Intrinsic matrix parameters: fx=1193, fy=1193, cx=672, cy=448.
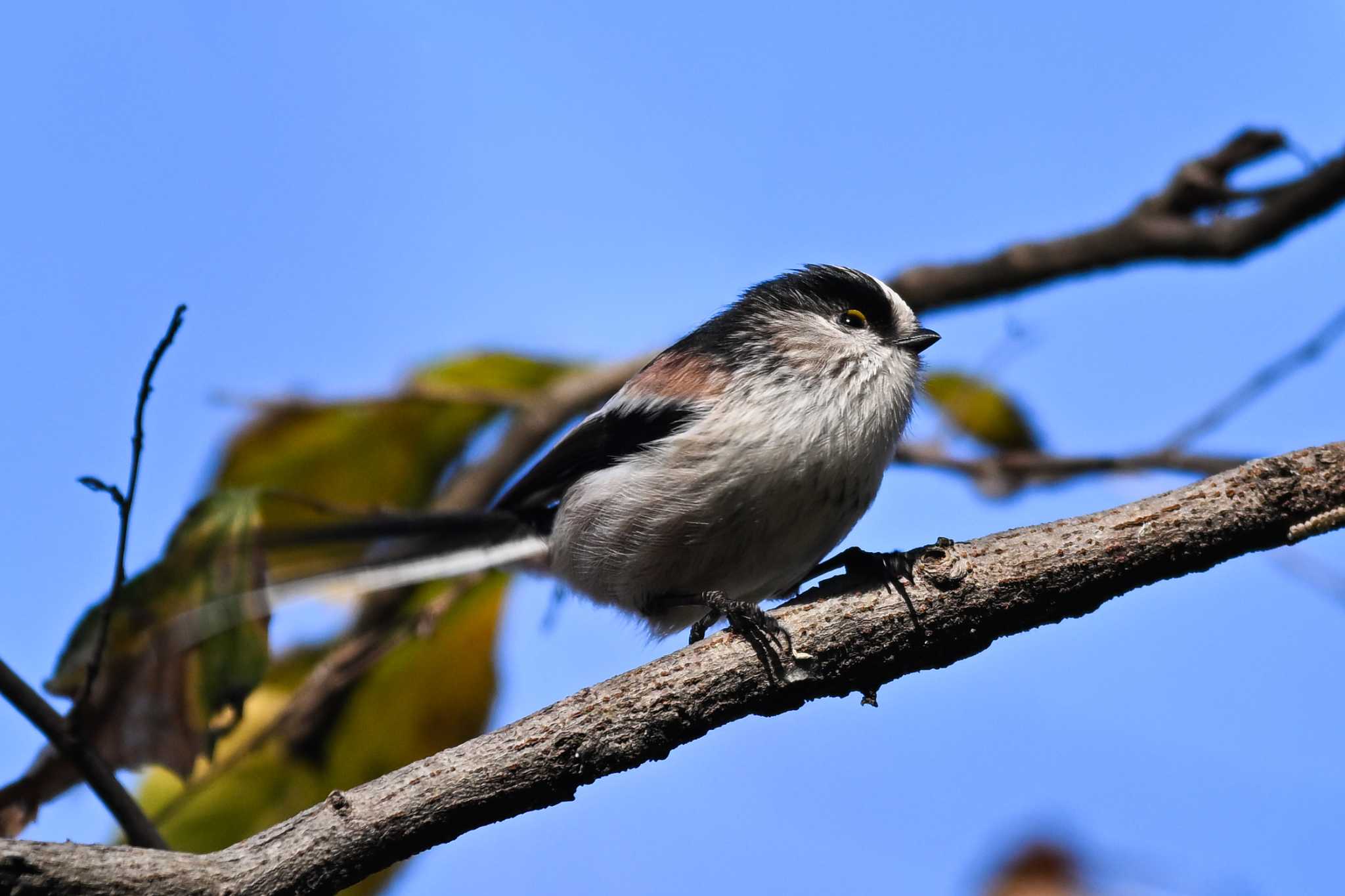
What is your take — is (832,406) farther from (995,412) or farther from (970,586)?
(995,412)

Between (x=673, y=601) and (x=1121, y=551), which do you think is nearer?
(x=1121, y=551)

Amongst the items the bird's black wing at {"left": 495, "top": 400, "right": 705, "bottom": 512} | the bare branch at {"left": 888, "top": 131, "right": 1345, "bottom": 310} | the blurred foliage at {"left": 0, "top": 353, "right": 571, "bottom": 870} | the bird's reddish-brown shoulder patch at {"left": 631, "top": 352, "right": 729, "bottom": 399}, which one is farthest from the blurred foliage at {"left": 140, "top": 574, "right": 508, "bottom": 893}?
the bare branch at {"left": 888, "top": 131, "right": 1345, "bottom": 310}

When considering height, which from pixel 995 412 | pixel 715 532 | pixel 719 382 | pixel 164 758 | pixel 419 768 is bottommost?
pixel 419 768

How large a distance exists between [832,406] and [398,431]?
2.26 m

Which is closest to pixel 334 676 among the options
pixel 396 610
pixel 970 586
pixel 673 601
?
pixel 396 610

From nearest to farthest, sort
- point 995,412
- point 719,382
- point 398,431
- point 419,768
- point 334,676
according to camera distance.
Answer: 1. point 419,768
2. point 719,382
3. point 334,676
4. point 398,431
5. point 995,412

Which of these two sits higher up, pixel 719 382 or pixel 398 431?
pixel 398 431

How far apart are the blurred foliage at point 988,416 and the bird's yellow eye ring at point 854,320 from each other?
176 centimetres

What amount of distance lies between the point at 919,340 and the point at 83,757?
8.40 feet

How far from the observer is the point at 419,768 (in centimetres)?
240

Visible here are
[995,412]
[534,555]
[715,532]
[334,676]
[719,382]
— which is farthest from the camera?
[995,412]

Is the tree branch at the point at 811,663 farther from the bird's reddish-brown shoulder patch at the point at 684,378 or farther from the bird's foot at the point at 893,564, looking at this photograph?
the bird's reddish-brown shoulder patch at the point at 684,378

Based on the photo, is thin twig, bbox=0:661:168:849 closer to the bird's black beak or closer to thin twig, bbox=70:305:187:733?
thin twig, bbox=70:305:187:733

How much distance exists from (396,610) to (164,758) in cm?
136
